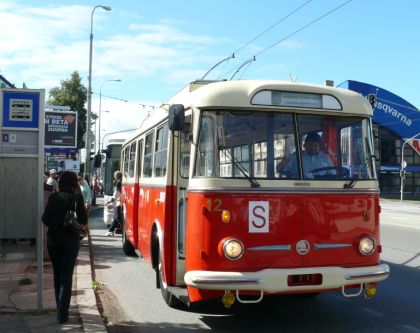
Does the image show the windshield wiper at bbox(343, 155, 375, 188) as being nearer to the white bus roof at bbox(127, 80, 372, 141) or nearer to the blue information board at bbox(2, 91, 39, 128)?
the white bus roof at bbox(127, 80, 372, 141)

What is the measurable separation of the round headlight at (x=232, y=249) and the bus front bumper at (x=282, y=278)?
0.56 ft

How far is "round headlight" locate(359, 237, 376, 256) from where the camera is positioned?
19.9ft

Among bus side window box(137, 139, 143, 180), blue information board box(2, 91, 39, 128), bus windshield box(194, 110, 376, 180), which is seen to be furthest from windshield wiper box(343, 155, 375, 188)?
bus side window box(137, 139, 143, 180)

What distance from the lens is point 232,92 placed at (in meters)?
5.93

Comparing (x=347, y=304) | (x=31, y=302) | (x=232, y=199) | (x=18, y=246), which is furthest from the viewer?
(x=18, y=246)

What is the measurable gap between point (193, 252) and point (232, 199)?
0.69 metres

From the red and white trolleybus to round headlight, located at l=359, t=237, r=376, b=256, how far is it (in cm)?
1

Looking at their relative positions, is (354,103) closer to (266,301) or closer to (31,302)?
(266,301)

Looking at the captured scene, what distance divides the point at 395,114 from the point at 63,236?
187 feet

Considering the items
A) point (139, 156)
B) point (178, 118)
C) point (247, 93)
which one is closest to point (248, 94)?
point (247, 93)

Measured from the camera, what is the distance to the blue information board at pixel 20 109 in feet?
22.0

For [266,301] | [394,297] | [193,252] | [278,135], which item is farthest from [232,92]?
[394,297]

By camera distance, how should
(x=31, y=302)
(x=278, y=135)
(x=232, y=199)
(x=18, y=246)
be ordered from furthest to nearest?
(x=18, y=246) → (x=31, y=302) → (x=278, y=135) → (x=232, y=199)

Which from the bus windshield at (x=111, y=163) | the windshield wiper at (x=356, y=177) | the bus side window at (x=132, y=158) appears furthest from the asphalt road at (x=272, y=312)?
the bus windshield at (x=111, y=163)
